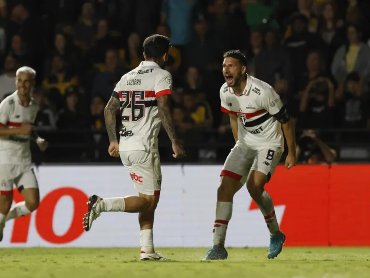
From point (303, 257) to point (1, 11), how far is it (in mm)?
9154

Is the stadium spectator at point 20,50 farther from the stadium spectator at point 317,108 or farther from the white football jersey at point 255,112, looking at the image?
the white football jersey at point 255,112

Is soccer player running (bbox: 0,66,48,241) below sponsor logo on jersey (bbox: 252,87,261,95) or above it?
below

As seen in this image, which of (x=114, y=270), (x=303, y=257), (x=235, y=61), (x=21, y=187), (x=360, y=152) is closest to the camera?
(x=114, y=270)

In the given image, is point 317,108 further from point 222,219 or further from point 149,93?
point 149,93

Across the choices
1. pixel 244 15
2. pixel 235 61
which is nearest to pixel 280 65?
pixel 244 15

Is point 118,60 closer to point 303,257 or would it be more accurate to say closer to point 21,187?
point 21,187

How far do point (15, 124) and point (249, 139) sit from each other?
3286 millimetres

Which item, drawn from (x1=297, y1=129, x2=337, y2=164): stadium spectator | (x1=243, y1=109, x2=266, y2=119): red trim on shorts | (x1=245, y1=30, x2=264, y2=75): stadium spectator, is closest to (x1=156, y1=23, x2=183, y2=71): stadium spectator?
(x1=245, y1=30, x2=264, y2=75): stadium spectator

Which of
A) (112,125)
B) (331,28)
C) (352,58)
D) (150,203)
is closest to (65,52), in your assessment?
(331,28)

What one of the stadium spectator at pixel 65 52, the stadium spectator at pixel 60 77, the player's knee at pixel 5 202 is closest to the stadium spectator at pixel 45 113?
the stadium spectator at pixel 60 77

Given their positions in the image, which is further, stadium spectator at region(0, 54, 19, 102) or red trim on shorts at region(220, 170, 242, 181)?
stadium spectator at region(0, 54, 19, 102)

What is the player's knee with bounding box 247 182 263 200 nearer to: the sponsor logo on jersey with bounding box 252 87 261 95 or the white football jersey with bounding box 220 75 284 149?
the white football jersey with bounding box 220 75 284 149

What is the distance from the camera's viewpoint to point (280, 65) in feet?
61.9

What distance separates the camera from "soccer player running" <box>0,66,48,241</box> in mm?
14836
